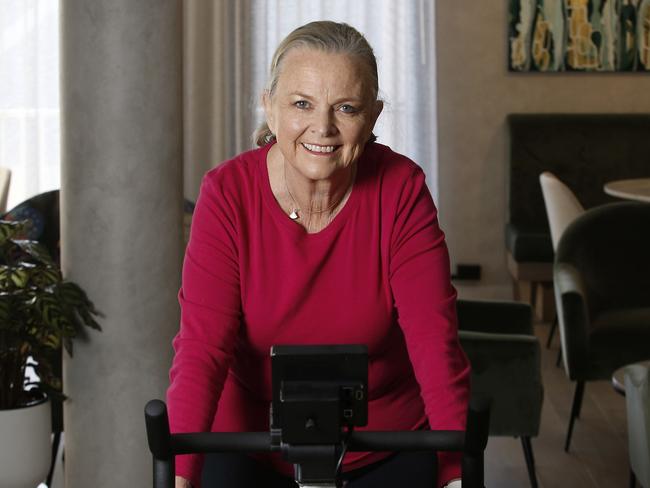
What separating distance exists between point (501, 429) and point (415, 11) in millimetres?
3955

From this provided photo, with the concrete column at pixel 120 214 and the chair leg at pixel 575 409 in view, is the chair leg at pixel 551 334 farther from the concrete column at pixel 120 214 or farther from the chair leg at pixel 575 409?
the concrete column at pixel 120 214

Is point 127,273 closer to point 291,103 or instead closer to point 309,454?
point 291,103

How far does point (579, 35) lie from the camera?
24.6 ft

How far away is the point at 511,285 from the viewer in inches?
299

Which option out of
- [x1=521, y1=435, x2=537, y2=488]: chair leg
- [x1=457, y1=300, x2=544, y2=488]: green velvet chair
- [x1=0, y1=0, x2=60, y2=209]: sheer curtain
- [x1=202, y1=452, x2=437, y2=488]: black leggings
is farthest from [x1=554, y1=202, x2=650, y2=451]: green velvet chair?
[x1=0, y1=0, x2=60, y2=209]: sheer curtain

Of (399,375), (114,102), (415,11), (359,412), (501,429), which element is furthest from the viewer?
(415,11)

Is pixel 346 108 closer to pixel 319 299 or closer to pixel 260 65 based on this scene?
pixel 319 299

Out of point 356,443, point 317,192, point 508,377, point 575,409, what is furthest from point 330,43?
point 575,409

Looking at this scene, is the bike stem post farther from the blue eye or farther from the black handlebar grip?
the blue eye

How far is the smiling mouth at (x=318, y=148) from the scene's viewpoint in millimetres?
1725

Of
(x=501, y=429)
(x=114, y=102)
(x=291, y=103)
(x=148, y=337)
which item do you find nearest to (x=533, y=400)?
(x=501, y=429)

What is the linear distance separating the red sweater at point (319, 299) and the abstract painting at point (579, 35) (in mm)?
5766

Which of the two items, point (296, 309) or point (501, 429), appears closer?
point (296, 309)

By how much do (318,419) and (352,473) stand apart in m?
0.63
